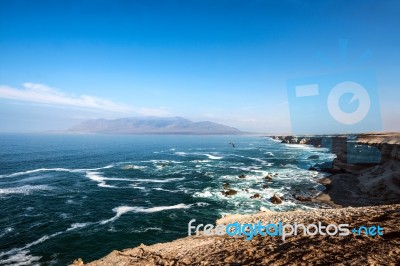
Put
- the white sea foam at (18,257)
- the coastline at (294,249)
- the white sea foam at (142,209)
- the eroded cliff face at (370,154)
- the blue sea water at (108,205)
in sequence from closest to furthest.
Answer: the coastline at (294,249), the white sea foam at (18,257), the blue sea water at (108,205), the white sea foam at (142,209), the eroded cliff face at (370,154)

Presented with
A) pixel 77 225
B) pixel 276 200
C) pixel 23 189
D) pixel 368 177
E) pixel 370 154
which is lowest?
pixel 276 200

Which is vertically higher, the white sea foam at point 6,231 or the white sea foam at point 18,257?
the white sea foam at point 6,231

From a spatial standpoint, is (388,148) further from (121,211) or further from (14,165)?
(14,165)


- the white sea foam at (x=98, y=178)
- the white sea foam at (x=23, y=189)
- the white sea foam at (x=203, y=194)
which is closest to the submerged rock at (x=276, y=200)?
the white sea foam at (x=203, y=194)

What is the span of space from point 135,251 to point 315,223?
14.9 m

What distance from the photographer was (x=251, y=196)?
171ft

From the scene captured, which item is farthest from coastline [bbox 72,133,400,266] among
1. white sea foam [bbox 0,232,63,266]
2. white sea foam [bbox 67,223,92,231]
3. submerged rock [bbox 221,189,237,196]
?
submerged rock [bbox 221,189,237,196]

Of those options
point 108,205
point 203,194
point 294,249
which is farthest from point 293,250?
point 203,194

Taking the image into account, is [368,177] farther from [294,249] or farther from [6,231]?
[6,231]

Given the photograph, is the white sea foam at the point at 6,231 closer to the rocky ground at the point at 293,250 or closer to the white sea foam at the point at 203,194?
the rocky ground at the point at 293,250

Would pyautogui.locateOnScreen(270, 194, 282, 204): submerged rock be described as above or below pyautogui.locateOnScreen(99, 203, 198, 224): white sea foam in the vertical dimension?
below

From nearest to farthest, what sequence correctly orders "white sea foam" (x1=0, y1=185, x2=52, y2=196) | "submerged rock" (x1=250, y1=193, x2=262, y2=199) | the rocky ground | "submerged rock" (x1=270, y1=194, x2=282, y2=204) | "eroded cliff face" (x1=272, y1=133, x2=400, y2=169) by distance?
the rocky ground
"submerged rock" (x1=270, y1=194, x2=282, y2=204)
"submerged rock" (x1=250, y1=193, x2=262, y2=199)
"white sea foam" (x1=0, y1=185, x2=52, y2=196)
"eroded cliff face" (x1=272, y1=133, x2=400, y2=169)

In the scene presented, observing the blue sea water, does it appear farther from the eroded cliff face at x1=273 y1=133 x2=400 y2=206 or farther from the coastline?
the coastline

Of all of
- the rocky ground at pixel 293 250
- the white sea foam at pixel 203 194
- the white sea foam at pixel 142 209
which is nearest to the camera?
the rocky ground at pixel 293 250
